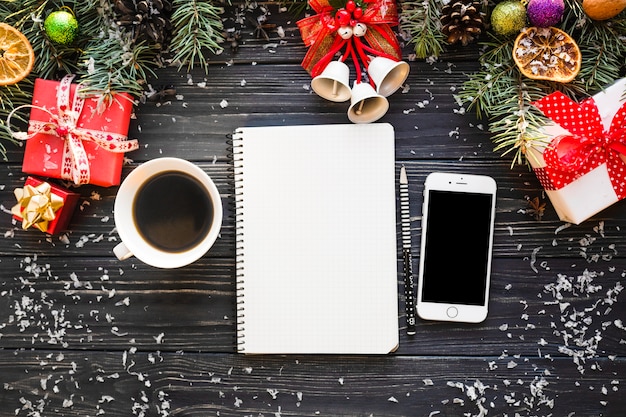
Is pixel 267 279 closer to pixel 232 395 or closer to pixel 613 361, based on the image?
pixel 232 395

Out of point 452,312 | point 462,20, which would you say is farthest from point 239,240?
point 462,20

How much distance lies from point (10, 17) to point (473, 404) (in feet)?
3.37

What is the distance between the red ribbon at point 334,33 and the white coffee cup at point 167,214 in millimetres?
284

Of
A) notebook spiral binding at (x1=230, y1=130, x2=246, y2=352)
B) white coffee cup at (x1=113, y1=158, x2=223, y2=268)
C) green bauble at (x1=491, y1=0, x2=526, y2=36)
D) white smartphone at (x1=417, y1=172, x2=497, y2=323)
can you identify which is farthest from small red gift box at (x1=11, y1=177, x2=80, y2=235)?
green bauble at (x1=491, y1=0, x2=526, y2=36)

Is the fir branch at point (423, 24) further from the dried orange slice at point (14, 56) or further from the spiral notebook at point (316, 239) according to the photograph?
the dried orange slice at point (14, 56)

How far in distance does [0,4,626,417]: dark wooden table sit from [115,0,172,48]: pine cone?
0.07 m

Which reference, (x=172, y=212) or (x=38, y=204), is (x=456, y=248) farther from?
(x=38, y=204)

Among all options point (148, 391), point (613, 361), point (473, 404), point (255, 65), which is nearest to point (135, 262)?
point (148, 391)

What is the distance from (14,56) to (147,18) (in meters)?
0.23

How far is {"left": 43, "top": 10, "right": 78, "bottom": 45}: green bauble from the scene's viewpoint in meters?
0.94

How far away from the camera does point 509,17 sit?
914 mm

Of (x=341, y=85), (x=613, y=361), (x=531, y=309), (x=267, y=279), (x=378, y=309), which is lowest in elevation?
(x=613, y=361)

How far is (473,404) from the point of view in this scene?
0.98 meters

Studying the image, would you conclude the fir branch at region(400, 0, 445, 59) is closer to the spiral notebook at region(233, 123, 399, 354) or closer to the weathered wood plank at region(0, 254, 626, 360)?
the spiral notebook at region(233, 123, 399, 354)
